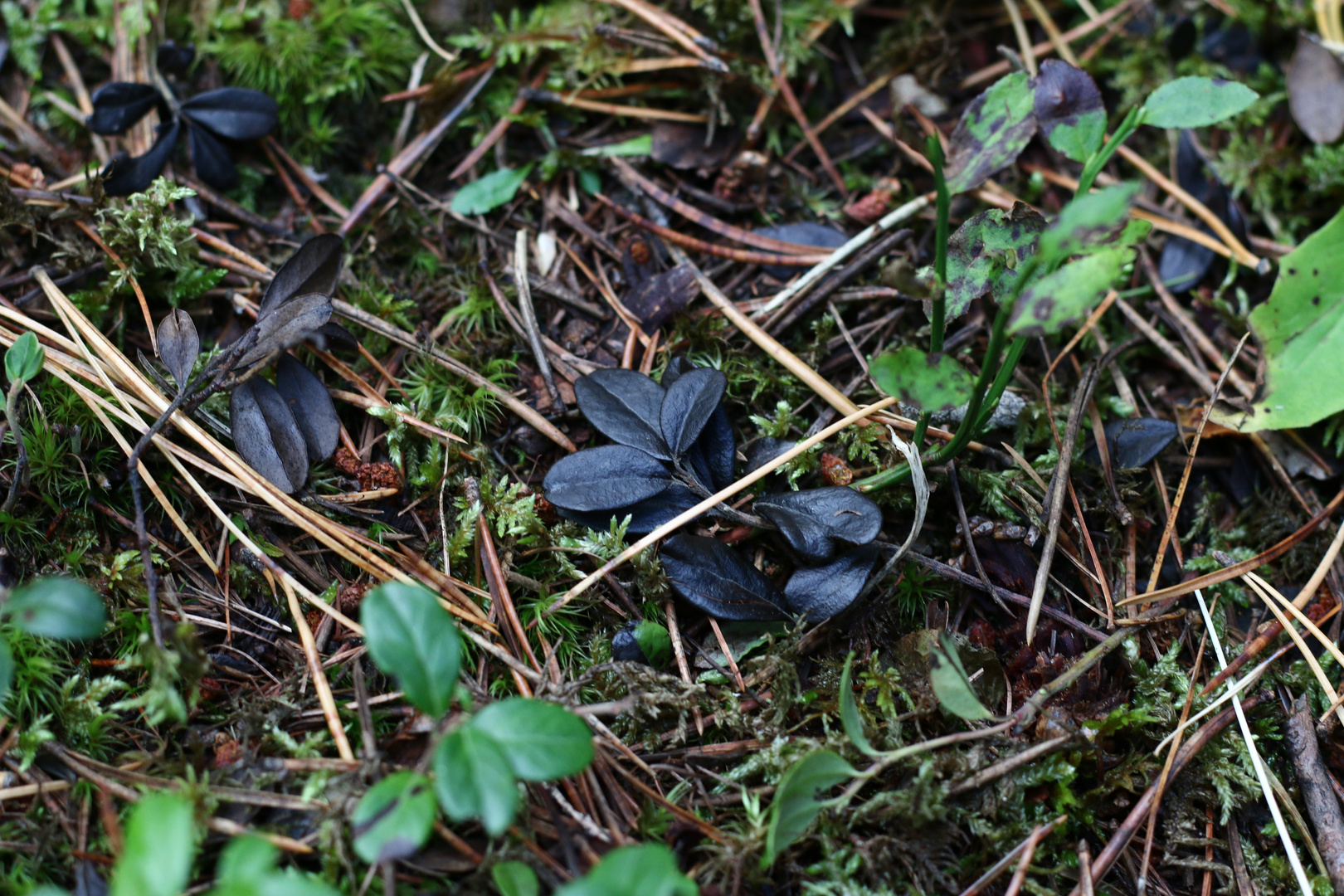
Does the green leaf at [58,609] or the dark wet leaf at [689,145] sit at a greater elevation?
the dark wet leaf at [689,145]

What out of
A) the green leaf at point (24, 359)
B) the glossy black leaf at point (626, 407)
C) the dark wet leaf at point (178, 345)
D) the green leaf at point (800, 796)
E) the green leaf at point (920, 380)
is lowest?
the green leaf at point (800, 796)

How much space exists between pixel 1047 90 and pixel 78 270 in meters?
2.36

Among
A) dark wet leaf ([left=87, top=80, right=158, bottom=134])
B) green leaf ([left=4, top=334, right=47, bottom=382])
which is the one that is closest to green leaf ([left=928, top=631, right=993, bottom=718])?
green leaf ([left=4, top=334, right=47, bottom=382])

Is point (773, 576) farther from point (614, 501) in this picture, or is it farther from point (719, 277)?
point (719, 277)

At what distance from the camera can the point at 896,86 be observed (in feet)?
8.57

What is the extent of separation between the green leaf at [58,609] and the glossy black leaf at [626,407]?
40.4 inches

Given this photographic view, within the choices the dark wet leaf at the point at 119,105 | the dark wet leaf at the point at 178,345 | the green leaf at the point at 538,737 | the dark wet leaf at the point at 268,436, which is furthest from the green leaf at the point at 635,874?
the dark wet leaf at the point at 119,105

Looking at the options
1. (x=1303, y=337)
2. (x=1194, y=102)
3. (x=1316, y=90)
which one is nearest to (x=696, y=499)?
(x=1194, y=102)

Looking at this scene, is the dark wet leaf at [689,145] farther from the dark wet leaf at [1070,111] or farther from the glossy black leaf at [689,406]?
the dark wet leaf at [1070,111]

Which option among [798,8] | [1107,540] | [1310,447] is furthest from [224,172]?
[1310,447]

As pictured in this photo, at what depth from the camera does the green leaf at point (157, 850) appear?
119 centimetres

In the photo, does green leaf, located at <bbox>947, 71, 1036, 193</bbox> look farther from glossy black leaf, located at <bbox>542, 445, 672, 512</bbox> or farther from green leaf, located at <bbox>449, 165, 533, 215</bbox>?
green leaf, located at <bbox>449, 165, 533, 215</bbox>

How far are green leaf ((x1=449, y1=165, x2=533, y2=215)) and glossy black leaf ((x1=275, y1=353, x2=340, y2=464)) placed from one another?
2.25 ft

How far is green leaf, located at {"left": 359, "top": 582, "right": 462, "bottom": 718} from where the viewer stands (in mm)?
1336
